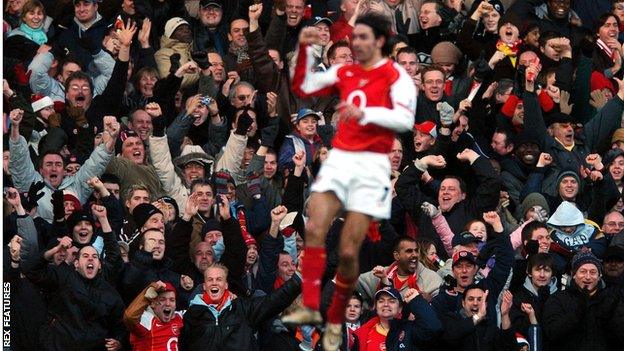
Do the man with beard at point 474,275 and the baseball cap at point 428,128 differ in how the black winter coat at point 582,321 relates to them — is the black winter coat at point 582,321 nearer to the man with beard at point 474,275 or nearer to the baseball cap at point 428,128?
the man with beard at point 474,275

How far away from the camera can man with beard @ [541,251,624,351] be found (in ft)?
70.2

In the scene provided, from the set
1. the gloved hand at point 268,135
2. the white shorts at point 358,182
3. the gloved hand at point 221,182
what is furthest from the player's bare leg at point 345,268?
the gloved hand at point 268,135

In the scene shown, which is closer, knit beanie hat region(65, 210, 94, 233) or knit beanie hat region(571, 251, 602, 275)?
knit beanie hat region(65, 210, 94, 233)

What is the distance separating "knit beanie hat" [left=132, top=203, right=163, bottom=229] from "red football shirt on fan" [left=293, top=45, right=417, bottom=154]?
18.6ft

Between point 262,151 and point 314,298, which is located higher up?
point 314,298

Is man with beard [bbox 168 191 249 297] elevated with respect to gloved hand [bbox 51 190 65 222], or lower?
lower

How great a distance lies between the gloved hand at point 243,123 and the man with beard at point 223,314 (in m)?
2.82

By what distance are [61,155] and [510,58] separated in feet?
20.5

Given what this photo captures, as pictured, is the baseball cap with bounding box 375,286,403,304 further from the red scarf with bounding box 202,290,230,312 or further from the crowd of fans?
the red scarf with bounding box 202,290,230,312

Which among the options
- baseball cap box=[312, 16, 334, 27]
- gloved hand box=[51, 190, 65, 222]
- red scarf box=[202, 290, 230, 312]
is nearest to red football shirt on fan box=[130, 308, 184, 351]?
red scarf box=[202, 290, 230, 312]

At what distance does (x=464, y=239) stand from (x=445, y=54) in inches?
181

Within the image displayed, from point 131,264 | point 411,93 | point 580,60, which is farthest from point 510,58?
point 411,93

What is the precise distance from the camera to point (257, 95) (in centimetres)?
2448

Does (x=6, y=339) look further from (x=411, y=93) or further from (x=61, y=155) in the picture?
(x=411, y=93)
